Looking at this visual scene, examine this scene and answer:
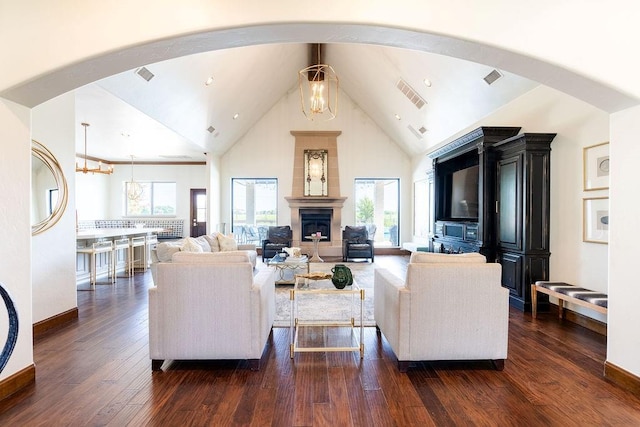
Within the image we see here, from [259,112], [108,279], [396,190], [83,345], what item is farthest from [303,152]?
[83,345]

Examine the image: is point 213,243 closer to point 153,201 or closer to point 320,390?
point 320,390

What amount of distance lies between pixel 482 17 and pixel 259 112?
770cm

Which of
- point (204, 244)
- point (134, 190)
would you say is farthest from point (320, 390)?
point (134, 190)

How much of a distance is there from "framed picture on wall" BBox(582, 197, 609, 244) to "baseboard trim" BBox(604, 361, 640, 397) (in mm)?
1535

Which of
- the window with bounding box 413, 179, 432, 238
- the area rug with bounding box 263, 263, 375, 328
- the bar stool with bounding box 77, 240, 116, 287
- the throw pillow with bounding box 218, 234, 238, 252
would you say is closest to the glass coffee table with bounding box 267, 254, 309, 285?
the area rug with bounding box 263, 263, 375, 328

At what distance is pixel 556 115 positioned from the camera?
412 centimetres

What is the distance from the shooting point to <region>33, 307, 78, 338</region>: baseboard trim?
137 inches

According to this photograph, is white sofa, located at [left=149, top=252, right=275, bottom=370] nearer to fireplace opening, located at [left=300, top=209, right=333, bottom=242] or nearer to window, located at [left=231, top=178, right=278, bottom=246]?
fireplace opening, located at [left=300, top=209, right=333, bottom=242]

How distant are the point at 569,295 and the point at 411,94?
15.1ft

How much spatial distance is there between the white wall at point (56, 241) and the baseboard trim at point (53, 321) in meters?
0.04

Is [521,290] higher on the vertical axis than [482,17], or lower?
lower

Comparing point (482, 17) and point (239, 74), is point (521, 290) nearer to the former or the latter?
point (482, 17)

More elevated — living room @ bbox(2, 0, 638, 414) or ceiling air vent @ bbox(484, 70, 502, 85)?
ceiling air vent @ bbox(484, 70, 502, 85)

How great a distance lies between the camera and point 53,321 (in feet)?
12.2
